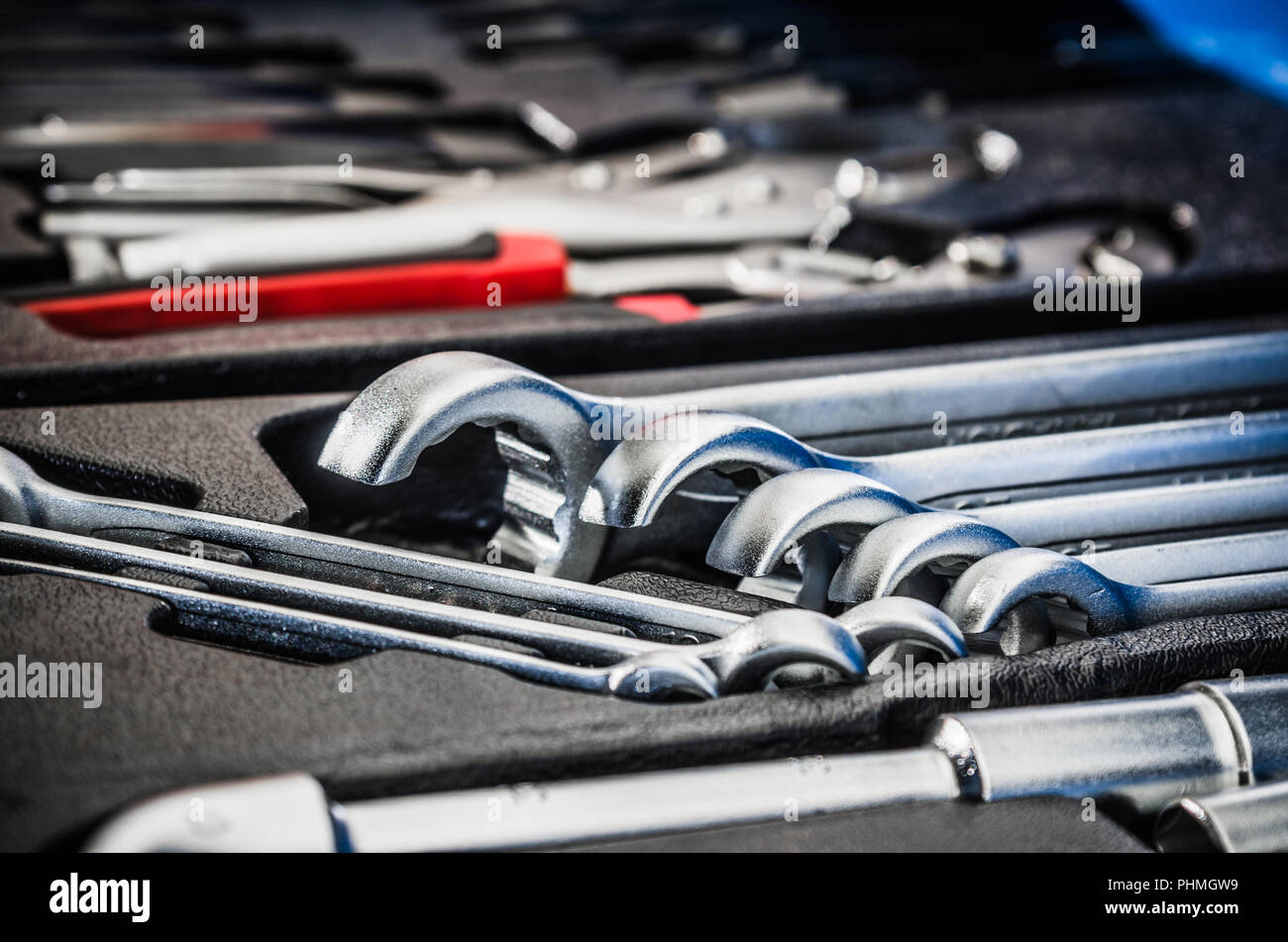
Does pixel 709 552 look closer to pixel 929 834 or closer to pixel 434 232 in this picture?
pixel 929 834

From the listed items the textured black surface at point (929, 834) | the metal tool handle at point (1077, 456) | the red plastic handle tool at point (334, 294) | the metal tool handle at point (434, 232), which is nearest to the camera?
the textured black surface at point (929, 834)

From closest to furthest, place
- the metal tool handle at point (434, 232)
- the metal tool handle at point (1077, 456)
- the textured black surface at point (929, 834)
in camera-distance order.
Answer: the textured black surface at point (929, 834) → the metal tool handle at point (1077, 456) → the metal tool handle at point (434, 232)

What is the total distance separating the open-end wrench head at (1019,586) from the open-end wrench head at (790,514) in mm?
85

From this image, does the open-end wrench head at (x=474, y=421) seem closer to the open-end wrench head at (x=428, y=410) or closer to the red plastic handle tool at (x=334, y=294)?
the open-end wrench head at (x=428, y=410)

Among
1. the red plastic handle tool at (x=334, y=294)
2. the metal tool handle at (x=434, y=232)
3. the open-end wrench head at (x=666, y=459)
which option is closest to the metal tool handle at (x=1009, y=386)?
the open-end wrench head at (x=666, y=459)

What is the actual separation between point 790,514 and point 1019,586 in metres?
0.16

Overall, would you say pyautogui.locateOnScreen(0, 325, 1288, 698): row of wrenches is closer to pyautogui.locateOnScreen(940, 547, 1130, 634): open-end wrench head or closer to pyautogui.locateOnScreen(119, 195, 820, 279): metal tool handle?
pyautogui.locateOnScreen(940, 547, 1130, 634): open-end wrench head

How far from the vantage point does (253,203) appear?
66.2 inches

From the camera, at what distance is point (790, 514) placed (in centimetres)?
91

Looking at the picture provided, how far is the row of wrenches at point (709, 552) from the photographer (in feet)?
2.79

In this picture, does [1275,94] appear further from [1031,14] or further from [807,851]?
[807,851]

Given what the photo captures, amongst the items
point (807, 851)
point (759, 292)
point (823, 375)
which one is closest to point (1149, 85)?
point (759, 292)

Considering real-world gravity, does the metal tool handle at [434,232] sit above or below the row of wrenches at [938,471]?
above

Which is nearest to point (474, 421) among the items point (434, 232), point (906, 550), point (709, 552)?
point (709, 552)
